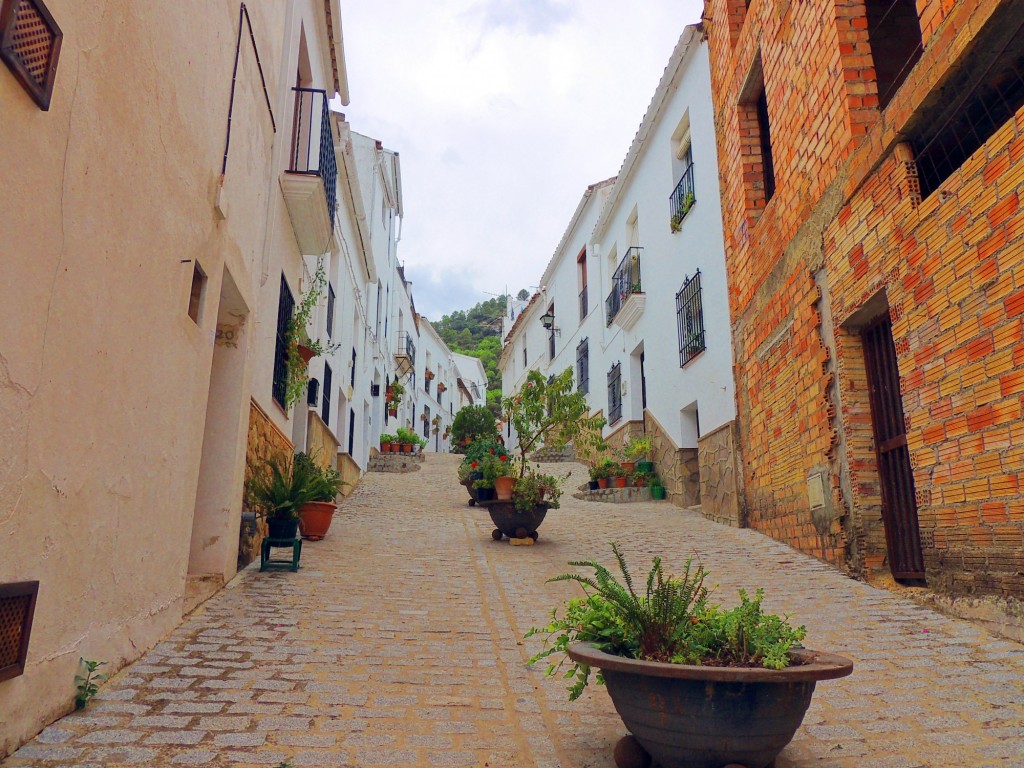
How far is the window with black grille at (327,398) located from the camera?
1204cm

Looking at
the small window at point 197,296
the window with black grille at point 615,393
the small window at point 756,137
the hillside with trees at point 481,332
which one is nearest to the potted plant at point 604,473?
the window with black grille at point 615,393

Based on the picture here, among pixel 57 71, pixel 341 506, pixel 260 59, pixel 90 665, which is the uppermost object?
pixel 260 59

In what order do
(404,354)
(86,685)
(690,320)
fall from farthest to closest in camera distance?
1. (404,354)
2. (690,320)
3. (86,685)

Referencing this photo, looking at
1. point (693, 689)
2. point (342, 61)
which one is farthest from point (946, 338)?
point (342, 61)

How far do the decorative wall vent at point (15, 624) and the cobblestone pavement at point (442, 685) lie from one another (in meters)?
0.35

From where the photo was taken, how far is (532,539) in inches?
345

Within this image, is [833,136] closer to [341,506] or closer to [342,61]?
[342,61]

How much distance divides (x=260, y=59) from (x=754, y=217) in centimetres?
597

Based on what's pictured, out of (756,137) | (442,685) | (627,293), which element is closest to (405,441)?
(627,293)

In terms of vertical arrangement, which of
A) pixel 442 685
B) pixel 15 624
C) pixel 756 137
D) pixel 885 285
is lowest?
pixel 442 685

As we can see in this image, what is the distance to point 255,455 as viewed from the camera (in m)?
6.99

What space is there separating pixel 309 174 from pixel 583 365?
43.4 ft

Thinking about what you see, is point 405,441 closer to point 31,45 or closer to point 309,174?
point 309,174

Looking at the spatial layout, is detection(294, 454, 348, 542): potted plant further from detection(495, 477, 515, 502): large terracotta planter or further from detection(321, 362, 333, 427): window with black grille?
detection(321, 362, 333, 427): window with black grille
